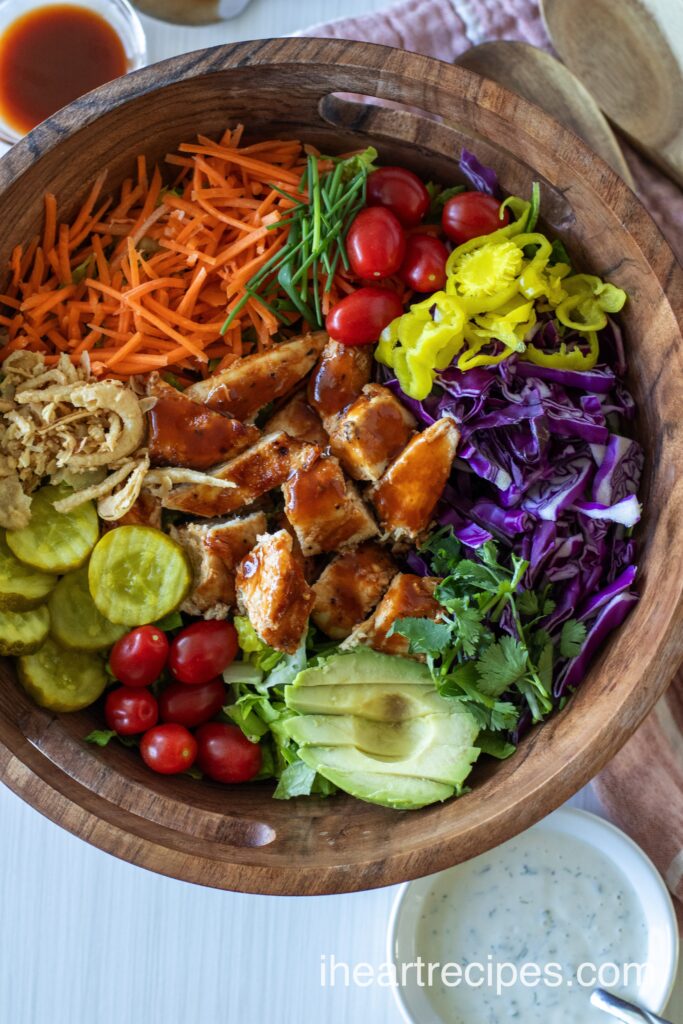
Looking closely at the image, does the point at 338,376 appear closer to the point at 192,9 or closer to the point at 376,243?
the point at 376,243

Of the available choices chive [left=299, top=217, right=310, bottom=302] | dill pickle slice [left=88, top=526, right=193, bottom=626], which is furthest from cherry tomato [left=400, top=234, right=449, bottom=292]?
dill pickle slice [left=88, top=526, right=193, bottom=626]

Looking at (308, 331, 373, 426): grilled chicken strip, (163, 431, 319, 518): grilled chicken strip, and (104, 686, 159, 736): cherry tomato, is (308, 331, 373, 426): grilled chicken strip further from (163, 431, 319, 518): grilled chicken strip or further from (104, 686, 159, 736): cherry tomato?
(104, 686, 159, 736): cherry tomato

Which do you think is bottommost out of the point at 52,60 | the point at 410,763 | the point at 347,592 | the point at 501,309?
the point at 410,763

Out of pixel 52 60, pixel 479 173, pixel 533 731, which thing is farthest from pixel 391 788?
pixel 52 60

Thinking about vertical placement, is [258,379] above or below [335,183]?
below

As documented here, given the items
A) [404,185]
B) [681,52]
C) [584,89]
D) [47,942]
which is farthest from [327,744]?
[681,52]

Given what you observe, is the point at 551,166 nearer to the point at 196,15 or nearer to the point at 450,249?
the point at 450,249

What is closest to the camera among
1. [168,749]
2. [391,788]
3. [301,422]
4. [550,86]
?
[391,788]
